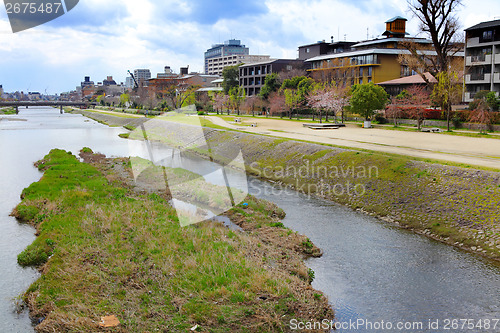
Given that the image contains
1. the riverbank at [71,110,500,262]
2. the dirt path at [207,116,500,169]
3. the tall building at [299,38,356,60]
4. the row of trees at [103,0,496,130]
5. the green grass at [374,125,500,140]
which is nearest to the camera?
the riverbank at [71,110,500,262]

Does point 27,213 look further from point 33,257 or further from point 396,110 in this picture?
point 396,110

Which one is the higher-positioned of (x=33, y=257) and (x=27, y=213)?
(x=27, y=213)

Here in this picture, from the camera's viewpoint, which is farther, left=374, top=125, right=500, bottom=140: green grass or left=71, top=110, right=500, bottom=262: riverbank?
left=374, top=125, right=500, bottom=140: green grass

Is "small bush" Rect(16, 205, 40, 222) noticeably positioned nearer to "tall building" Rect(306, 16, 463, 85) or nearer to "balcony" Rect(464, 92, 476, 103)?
"balcony" Rect(464, 92, 476, 103)

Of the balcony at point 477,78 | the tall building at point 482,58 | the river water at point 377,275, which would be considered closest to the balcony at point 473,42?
the tall building at point 482,58

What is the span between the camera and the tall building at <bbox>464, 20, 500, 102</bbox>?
49469 mm

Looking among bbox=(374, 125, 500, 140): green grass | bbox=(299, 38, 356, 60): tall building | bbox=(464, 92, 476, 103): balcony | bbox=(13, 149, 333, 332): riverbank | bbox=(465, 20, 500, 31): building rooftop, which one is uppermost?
bbox=(299, 38, 356, 60): tall building

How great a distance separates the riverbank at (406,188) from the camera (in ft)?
59.0

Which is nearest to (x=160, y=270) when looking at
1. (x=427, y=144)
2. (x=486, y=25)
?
(x=427, y=144)

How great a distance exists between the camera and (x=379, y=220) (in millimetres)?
20984

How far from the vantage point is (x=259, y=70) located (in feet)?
321

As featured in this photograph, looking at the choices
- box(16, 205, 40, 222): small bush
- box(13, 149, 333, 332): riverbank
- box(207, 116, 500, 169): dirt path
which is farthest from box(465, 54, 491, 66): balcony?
box(16, 205, 40, 222): small bush

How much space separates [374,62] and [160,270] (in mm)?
66777

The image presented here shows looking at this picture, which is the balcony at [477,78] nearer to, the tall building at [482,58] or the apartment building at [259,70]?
the tall building at [482,58]
